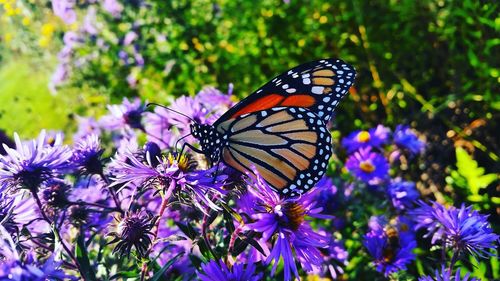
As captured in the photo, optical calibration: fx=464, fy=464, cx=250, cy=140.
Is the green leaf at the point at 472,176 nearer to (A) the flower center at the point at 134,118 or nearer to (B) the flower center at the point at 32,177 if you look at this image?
(A) the flower center at the point at 134,118

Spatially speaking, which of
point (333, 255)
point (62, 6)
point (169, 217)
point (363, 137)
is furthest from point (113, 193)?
point (62, 6)

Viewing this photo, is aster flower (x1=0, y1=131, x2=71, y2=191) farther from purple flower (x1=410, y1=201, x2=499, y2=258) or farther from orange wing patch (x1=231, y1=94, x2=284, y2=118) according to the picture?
purple flower (x1=410, y1=201, x2=499, y2=258)

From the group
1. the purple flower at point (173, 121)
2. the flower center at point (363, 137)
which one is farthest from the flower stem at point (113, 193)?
the flower center at point (363, 137)

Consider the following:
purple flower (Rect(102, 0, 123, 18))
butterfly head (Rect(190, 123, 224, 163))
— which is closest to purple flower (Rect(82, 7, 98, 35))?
purple flower (Rect(102, 0, 123, 18))

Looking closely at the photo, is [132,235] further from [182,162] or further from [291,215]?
[291,215]

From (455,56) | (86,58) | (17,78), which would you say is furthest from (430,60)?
(17,78)

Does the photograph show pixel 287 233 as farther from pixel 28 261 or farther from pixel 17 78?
pixel 17 78
